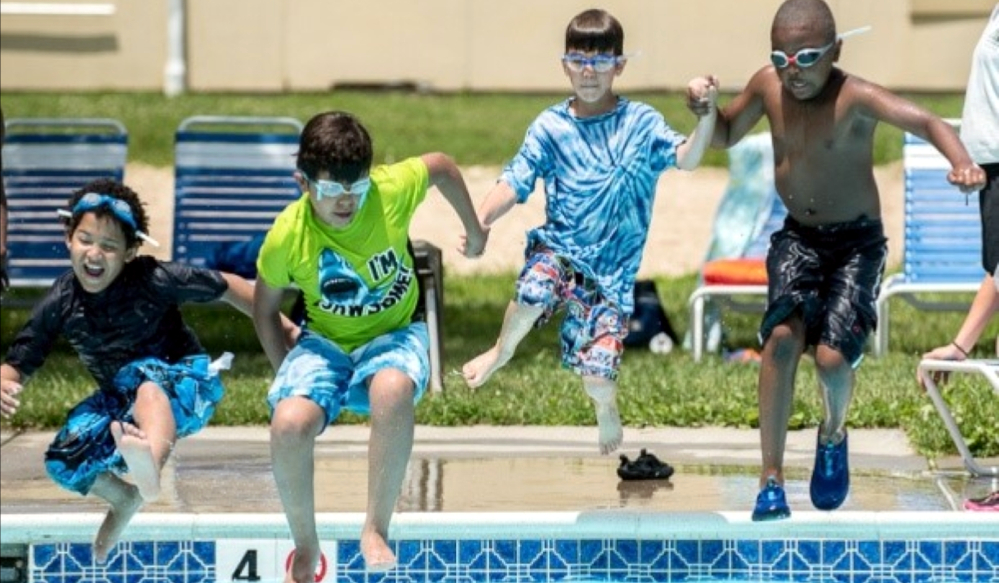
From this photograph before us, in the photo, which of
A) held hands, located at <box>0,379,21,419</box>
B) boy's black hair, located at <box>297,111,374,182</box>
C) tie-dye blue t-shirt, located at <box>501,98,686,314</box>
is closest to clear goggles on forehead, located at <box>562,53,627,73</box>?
tie-dye blue t-shirt, located at <box>501,98,686,314</box>

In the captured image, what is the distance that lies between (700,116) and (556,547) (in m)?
1.51

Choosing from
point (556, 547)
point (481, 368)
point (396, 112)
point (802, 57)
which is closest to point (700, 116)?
point (802, 57)

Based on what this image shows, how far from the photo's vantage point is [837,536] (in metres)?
7.91

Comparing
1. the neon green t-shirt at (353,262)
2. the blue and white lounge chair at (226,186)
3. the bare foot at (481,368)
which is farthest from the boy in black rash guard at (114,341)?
the blue and white lounge chair at (226,186)

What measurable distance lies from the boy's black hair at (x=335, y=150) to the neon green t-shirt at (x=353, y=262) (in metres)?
0.17

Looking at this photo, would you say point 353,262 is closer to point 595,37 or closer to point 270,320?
point 270,320

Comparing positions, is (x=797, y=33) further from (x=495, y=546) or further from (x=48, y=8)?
(x=48, y=8)

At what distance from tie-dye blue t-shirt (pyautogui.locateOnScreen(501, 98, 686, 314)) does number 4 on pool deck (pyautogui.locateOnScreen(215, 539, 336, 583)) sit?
51.7 inches

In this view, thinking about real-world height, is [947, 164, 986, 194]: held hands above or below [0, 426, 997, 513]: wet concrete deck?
above

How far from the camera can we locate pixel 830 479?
26.5 ft

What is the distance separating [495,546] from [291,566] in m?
0.73

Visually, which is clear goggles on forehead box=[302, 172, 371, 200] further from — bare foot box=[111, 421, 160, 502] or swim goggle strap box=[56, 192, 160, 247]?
bare foot box=[111, 421, 160, 502]

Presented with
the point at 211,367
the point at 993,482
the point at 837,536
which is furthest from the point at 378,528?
the point at 993,482

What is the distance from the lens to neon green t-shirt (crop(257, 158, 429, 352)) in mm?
7574
